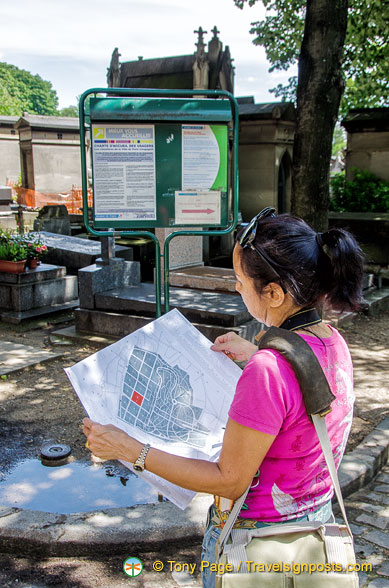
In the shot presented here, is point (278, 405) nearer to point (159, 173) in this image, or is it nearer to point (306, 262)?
point (306, 262)

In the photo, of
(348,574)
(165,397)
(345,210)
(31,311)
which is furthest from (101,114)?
(345,210)

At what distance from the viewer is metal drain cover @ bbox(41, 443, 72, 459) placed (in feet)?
12.6

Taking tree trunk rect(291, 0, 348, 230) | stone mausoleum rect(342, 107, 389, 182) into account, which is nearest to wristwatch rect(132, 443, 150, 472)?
tree trunk rect(291, 0, 348, 230)

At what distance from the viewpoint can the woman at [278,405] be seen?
1.39 m

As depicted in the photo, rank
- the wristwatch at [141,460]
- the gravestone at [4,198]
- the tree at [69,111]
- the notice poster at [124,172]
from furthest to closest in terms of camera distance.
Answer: the tree at [69,111]
the gravestone at [4,198]
the notice poster at [124,172]
the wristwatch at [141,460]

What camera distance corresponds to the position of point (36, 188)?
95.9 feet

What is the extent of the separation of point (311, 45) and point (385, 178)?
788 centimetres

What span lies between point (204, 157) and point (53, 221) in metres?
9.68

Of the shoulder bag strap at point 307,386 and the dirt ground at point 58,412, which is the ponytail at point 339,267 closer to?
the shoulder bag strap at point 307,386

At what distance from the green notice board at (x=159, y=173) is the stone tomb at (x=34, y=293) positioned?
13.9ft

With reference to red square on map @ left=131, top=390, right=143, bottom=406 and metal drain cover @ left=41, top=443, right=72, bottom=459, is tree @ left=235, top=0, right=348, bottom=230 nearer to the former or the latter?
metal drain cover @ left=41, top=443, right=72, bottom=459

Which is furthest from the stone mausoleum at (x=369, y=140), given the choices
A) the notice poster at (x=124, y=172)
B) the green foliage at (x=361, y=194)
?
the notice poster at (x=124, y=172)

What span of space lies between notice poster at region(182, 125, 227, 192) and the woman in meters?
2.41

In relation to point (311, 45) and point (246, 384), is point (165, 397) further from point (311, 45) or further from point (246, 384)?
point (311, 45)
